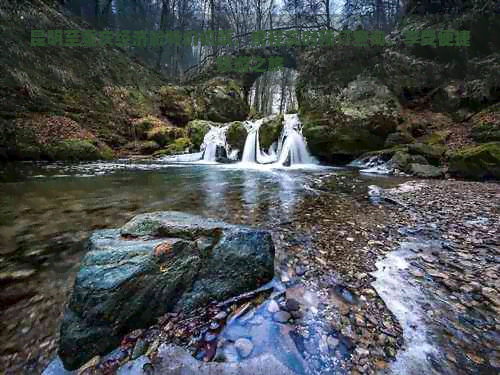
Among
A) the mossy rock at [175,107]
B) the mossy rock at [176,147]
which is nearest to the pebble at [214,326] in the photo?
the mossy rock at [176,147]

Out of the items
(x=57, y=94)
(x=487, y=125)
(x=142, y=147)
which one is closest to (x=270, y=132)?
(x=142, y=147)

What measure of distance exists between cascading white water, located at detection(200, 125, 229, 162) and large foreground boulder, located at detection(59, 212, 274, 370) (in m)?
13.1

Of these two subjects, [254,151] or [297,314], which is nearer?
[297,314]

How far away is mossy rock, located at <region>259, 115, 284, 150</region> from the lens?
1515 centimetres

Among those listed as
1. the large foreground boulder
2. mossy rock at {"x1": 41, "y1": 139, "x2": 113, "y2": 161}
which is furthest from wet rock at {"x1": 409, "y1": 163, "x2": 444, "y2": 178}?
mossy rock at {"x1": 41, "y1": 139, "x2": 113, "y2": 161}

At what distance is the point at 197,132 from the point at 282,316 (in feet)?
52.5

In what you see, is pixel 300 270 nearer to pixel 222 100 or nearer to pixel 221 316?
pixel 221 316

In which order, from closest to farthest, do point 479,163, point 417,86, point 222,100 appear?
point 479,163
point 417,86
point 222,100

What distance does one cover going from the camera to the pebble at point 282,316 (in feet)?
7.57

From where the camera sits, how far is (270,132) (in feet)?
50.0

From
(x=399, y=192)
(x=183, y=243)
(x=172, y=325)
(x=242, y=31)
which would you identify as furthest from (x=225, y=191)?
(x=242, y=31)

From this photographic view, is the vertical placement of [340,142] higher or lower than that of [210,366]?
higher

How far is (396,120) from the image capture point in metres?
12.9

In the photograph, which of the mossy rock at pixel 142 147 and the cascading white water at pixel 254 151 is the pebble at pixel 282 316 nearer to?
the cascading white water at pixel 254 151
